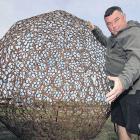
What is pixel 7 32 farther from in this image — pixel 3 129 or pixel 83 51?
pixel 3 129

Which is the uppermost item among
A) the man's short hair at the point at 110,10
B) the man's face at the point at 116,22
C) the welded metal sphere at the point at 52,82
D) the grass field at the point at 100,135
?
the man's short hair at the point at 110,10

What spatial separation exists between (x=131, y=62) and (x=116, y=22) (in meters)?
0.63

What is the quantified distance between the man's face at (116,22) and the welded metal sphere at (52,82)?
88.8 inches

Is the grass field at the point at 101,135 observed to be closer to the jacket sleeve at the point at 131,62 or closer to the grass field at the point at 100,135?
the grass field at the point at 100,135

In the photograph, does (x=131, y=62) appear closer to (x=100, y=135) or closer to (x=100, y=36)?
(x=100, y=36)

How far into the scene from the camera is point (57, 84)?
6250mm

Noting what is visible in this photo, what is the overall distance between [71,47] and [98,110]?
1162 millimetres

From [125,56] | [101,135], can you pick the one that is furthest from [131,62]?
[101,135]

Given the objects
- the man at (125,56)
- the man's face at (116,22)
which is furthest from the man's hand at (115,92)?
the man's face at (116,22)

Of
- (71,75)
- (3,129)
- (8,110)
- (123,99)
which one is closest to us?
(123,99)

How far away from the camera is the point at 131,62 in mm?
3562

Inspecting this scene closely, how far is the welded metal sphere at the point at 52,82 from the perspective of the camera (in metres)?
6.27

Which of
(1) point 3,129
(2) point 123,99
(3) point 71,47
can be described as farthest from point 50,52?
(1) point 3,129

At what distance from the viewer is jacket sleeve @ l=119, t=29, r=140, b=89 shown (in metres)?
3.30
